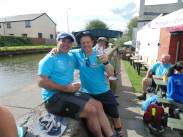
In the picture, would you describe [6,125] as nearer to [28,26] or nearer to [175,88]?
[175,88]

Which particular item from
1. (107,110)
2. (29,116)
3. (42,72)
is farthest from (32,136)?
(107,110)

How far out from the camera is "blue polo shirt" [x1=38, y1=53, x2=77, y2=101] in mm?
2068

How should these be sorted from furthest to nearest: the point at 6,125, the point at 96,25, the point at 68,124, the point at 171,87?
1. the point at 96,25
2. the point at 171,87
3. the point at 68,124
4. the point at 6,125

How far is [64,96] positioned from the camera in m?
2.04

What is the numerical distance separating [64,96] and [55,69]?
451 mm

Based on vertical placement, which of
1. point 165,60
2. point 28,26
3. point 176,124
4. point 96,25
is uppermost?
point 96,25

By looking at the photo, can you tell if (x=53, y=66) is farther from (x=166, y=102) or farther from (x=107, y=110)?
(x=166, y=102)

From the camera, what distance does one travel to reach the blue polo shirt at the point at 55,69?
207 centimetres

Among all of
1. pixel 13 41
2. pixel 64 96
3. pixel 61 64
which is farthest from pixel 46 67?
pixel 13 41

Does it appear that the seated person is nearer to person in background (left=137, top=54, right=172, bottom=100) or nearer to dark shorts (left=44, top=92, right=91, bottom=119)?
person in background (left=137, top=54, right=172, bottom=100)

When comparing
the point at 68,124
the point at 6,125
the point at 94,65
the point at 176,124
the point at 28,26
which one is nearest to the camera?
the point at 6,125

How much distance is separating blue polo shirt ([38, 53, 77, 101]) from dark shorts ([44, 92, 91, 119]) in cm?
14

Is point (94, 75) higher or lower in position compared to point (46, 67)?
lower

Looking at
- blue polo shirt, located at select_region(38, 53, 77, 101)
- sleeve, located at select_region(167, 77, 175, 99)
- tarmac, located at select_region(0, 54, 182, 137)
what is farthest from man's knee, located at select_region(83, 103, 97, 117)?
sleeve, located at select_region(167, 77, 175, 99)
